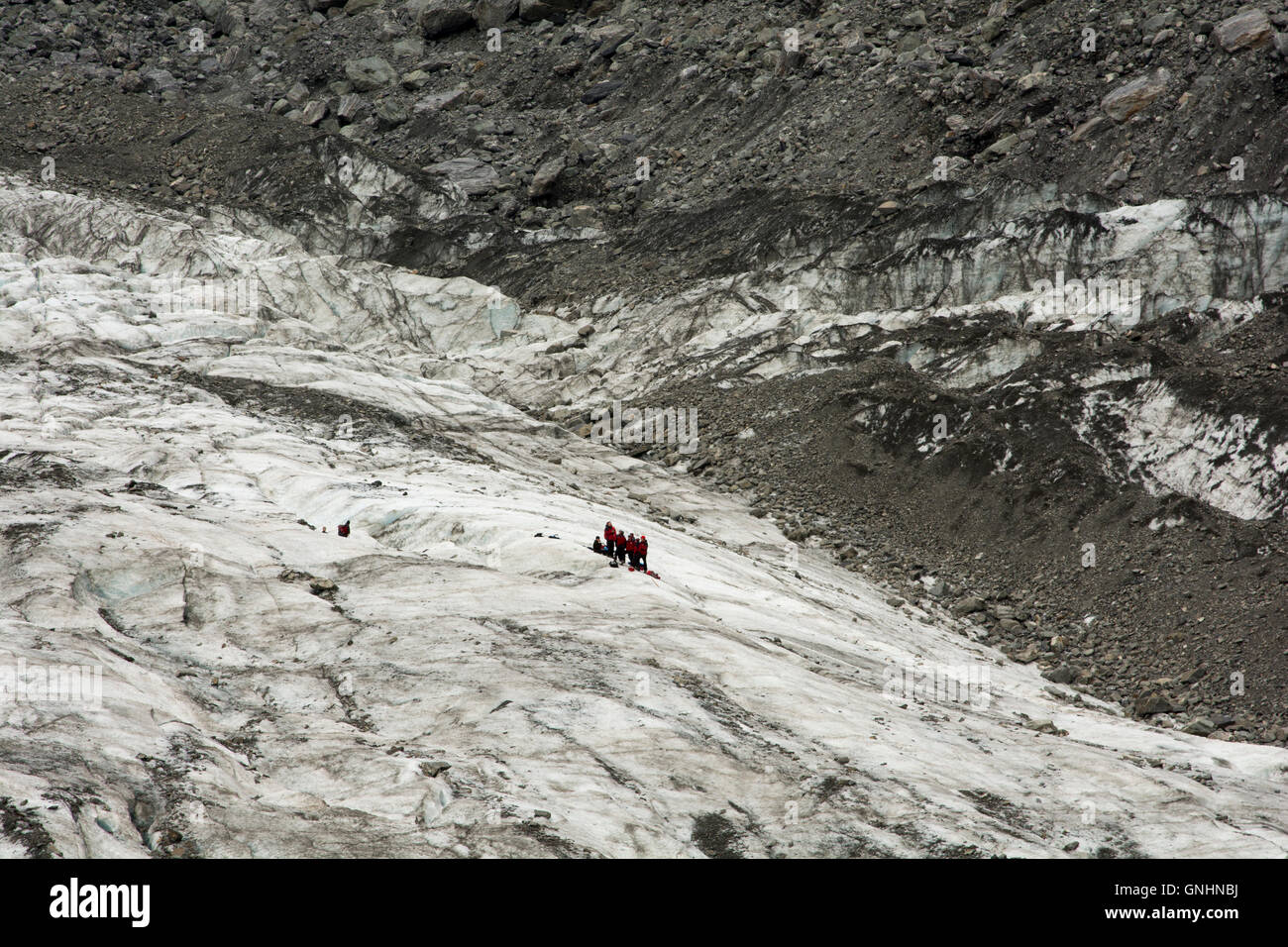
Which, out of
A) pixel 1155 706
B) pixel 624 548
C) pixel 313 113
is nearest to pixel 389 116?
pixel 313 113

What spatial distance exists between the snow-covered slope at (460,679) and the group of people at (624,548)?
0.47m

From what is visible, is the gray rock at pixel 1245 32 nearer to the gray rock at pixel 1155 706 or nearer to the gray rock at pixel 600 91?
the gray rock at pixel 600 91

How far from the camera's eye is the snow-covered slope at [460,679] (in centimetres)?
1348

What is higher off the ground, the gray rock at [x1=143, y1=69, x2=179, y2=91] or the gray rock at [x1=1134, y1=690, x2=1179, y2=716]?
the gray rock at [x1=143, y1=69, x2=179, y2=91]

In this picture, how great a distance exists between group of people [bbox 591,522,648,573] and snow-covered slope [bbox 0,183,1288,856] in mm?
474

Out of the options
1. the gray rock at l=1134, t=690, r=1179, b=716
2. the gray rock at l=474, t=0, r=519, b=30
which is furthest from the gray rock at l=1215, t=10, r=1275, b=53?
the gray rock at l=474, t=0, r=519, b=30

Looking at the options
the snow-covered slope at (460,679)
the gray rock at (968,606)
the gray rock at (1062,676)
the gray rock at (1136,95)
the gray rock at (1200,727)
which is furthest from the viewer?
the gray rock at (1136,95)

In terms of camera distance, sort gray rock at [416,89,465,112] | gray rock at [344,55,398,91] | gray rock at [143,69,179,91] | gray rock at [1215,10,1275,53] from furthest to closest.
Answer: gray rock at [344,55,398,91] → gray rock at [143,69,179,91] → gray rock at [416,89,465,112] → gray rock at [1215,10,1275,53]

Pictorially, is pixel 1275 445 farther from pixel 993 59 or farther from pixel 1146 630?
pixel 993 59

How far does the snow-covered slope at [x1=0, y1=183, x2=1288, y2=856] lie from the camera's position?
44.2ft

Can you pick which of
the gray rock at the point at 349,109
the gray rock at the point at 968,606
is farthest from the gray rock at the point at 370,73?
the gray rock at the point at 968,606

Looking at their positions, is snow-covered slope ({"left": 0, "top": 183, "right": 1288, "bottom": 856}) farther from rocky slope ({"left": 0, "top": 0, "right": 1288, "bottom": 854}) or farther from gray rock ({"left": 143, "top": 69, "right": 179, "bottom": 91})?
gray rock ({"left": 143, "top": 69, "right": 179, "bottom": 91})

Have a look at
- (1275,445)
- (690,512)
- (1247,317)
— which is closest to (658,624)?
(690,512)
